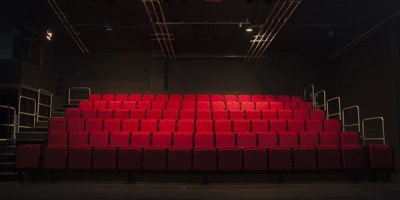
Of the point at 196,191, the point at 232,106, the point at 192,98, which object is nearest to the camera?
the point at 196,191

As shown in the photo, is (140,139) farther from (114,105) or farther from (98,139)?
(114,105)

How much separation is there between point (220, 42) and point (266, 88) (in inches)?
51.3

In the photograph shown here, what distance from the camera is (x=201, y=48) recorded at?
21.1ft

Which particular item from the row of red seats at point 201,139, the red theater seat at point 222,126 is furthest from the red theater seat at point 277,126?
the red theater seat at point 222,126

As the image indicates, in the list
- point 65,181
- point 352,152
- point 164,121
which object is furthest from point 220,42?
point 65,181

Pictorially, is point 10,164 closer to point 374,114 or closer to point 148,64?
point 148,64

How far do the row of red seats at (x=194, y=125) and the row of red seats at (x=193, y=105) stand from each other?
90 centimetres

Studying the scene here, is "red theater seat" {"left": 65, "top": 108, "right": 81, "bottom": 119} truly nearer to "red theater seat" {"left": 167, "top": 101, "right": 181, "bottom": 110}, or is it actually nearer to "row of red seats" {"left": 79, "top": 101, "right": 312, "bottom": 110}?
"row of red seats" {"left": 79, "top": 101, "right": 312, "bottom": 110}

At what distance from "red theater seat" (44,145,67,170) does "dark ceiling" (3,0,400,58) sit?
213 cm

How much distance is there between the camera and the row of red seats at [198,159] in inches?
147

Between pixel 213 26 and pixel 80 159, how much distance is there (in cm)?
295

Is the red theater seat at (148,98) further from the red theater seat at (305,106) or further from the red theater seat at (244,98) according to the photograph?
the red theater seat at (305,106)

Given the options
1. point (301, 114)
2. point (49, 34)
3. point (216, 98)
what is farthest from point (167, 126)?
point (49, 34)

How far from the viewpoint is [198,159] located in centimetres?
373
